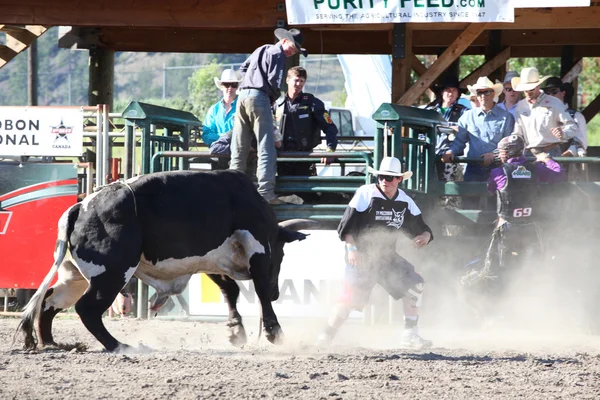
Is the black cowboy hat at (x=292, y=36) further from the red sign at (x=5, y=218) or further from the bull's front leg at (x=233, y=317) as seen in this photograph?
the red sign at (x=5, y=218)

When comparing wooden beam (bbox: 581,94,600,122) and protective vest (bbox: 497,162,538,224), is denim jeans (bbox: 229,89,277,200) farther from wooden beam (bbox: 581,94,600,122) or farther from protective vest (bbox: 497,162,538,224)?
wooden beam (bbox: 581,94,600,122)

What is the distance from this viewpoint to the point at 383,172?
26.7 feet

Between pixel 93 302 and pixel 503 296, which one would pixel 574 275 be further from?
pixel 93 302

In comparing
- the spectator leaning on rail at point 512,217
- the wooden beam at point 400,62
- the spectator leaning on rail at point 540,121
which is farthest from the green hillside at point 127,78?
the spectator leaning on rail at point 512,217

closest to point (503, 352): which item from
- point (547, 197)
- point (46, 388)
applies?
point (547, 197)

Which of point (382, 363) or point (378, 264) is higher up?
point (378, 264)

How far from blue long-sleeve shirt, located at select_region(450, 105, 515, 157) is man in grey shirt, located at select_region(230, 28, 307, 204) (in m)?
1.89

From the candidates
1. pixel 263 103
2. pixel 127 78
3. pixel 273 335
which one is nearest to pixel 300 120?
pixel 263 103

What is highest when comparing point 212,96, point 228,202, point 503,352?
point 212,96

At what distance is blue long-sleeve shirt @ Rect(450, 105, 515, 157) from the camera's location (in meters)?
9.84

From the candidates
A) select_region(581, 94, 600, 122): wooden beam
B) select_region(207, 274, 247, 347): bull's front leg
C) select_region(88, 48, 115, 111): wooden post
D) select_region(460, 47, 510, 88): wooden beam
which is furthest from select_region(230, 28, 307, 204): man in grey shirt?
select_region(581, 94, 600, 122): wooden beam

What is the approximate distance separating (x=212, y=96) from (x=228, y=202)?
3226cm

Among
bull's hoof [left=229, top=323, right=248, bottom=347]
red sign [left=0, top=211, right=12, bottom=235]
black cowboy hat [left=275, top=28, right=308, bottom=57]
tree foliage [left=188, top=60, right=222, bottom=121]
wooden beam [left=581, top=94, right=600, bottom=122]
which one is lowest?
bull's hoof [left=229, top=323, right=248, bottom=347]

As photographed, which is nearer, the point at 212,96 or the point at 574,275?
the point at 574,275
